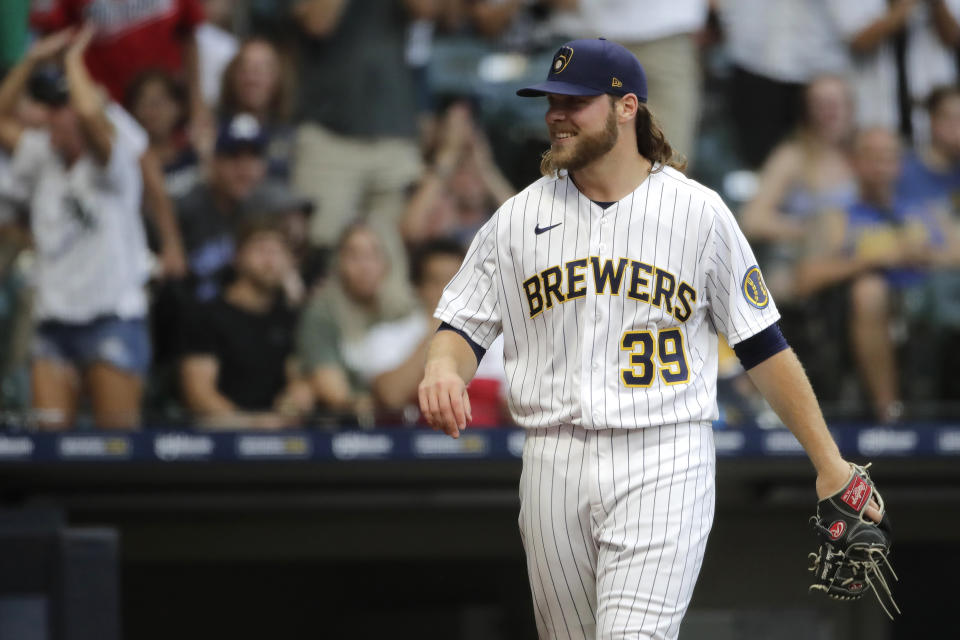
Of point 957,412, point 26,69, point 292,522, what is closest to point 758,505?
point 957,412

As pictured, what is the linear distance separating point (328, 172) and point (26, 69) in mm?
1233

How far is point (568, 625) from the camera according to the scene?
270 centimetres

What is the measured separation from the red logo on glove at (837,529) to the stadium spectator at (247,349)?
2.63 meters

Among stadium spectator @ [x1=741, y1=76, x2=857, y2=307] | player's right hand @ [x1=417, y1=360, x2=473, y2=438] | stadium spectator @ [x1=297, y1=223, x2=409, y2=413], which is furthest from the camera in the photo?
stadium spectator @ [x1=741, y1=76, x2=857, y2=307]

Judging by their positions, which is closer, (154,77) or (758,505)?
(758,505)

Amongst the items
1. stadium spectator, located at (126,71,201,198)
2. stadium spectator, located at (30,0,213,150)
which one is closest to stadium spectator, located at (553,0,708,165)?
stadium spectator, located at (30,0,213,150)

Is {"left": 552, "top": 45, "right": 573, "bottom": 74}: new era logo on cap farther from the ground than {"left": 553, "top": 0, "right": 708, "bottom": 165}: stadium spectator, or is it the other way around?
{"left": 553, "top": 0, "right": 708, "bottom": 165}: stadium spectator

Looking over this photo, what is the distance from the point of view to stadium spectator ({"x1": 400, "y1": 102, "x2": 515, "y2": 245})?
543cm

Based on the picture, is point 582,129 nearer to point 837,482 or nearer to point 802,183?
point 837,482

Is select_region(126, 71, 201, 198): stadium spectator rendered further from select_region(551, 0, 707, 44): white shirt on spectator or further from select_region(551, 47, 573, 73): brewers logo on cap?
select_region(551, 47, 573, 73): brewers logo on cap

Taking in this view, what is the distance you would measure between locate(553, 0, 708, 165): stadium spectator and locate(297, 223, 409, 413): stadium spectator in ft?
4.34

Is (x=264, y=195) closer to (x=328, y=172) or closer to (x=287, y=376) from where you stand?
(x=328, y=172)

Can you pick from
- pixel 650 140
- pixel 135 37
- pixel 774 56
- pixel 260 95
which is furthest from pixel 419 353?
pixel 650 140

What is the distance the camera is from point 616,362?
8.69 feet
